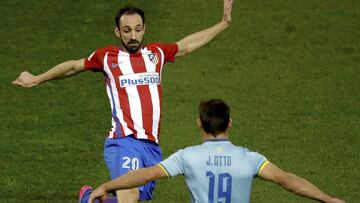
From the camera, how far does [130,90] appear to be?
12.7 metres

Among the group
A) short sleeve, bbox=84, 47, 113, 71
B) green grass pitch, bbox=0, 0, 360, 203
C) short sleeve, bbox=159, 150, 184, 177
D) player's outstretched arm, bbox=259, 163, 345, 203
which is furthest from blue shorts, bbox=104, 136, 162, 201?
player's outstretched arm, bbox=259, 163, 345, 203

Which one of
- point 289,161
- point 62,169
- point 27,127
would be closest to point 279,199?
point 289,161

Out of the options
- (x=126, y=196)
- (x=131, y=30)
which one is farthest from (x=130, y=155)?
(x=131, y=30)

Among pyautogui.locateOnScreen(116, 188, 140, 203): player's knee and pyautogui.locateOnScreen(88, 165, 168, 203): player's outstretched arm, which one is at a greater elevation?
pyautogui.locateOnScreen(88, 165, 168, 203): player's outstretched arm

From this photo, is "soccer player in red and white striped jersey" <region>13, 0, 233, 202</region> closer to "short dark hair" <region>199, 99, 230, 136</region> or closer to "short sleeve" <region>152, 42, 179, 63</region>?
"short sleeve" <region>152, 42, 179, 63</region>

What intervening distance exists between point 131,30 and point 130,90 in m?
0.65

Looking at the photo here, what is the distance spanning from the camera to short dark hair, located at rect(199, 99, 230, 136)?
9.35m

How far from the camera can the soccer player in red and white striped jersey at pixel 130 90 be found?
12.5m

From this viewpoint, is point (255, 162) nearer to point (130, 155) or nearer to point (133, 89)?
point (130, 155)

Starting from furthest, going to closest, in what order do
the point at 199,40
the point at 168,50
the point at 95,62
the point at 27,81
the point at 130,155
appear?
the point at 199,40 → the point at 168,50 → the point at 95,62 → the point at 27,81 → the point at 130,155

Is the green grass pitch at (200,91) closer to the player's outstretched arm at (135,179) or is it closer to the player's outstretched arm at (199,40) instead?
the player's outstretched arm at (199,40)

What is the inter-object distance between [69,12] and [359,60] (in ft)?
21.3

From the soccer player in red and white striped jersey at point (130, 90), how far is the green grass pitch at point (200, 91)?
9.18ft

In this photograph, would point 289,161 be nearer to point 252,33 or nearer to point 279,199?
point 279,199
